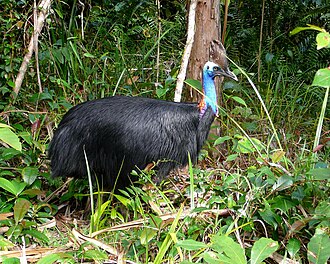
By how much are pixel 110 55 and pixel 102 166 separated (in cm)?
191

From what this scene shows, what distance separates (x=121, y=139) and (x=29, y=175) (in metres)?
0.54

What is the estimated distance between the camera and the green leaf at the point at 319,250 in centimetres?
212

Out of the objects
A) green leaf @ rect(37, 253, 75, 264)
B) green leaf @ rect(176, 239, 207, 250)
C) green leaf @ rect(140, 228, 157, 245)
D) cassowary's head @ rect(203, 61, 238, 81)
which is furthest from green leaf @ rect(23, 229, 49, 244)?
cassowary's head @ rect(203, 61, 238, 81)

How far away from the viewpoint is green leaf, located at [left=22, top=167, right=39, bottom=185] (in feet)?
10.7

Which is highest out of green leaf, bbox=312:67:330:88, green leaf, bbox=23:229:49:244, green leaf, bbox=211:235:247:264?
green leaf, bbox=312:67:330:88

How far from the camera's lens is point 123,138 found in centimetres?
326

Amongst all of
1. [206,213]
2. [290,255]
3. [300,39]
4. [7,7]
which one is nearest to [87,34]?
[7,7]

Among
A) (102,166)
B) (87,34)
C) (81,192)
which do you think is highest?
(87,34)

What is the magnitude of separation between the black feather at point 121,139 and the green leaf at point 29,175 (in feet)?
0.36

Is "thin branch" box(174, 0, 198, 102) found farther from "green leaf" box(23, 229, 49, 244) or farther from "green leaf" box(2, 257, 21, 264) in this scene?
"green leaf" box(2, 257, 21, 264)

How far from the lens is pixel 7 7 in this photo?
4199 mm

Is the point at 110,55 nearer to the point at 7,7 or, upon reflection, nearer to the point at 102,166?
the point at 7,7

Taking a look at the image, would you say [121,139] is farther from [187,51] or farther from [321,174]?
[321,174]

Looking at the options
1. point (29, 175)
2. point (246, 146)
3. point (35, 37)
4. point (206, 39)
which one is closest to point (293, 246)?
point (246, 146)
